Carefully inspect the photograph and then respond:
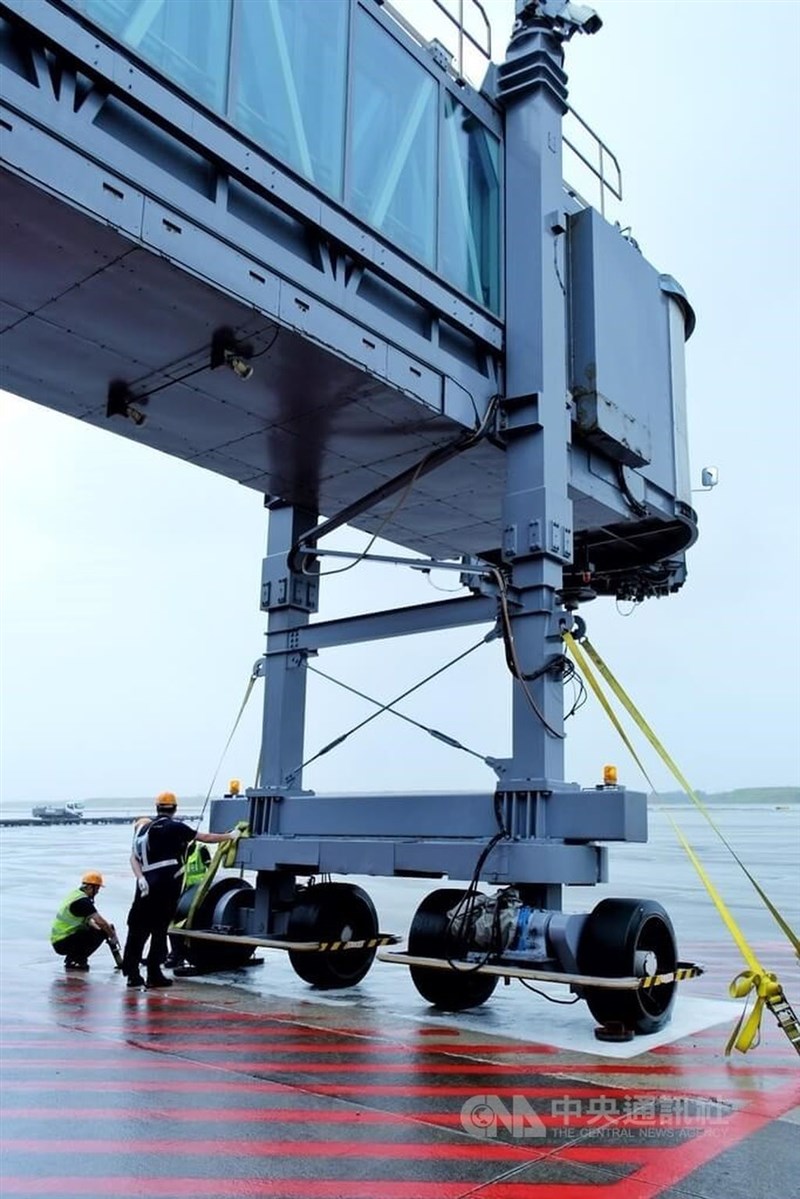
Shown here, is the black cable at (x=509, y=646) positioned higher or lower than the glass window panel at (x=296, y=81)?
lower

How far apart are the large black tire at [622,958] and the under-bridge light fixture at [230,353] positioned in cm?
457

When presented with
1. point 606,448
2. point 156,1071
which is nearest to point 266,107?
point 606,448

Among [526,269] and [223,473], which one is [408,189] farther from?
[223,473]

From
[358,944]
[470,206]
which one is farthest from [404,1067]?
[470,206]

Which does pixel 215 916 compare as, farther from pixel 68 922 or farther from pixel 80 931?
pixel 68 922

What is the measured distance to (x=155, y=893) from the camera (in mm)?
8859

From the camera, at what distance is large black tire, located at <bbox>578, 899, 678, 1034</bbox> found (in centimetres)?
681

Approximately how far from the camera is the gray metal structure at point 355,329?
19.1 feet

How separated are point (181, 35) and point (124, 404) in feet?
8.78

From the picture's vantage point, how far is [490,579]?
8.22m

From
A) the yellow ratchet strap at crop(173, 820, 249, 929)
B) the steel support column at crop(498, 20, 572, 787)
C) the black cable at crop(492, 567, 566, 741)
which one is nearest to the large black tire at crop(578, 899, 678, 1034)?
the steel support column at crop(498, 20, 572, 787)

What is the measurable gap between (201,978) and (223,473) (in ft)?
15.7

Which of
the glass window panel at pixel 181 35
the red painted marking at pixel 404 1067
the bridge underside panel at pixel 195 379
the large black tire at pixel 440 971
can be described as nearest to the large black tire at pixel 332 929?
the large black tire at pixel 440 971

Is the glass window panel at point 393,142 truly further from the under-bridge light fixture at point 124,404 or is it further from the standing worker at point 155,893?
the standing worker at point 155,893
